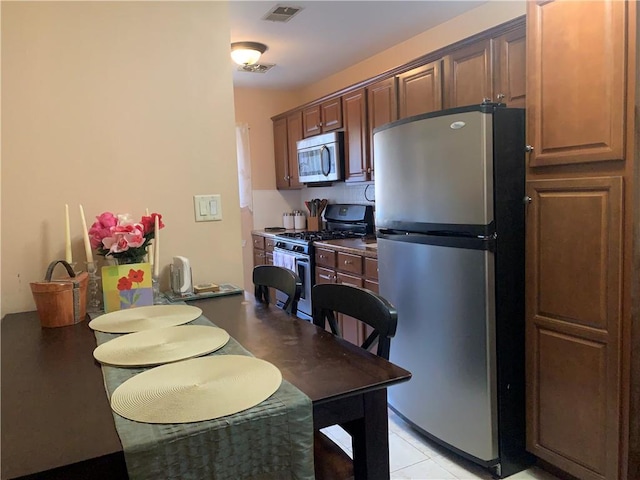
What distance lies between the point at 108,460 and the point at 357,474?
568 millimetres

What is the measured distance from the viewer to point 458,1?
2.86 metres

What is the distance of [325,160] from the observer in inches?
159

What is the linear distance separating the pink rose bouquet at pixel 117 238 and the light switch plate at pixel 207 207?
Result: 0.32m

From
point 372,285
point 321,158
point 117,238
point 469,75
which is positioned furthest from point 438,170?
point 321,158

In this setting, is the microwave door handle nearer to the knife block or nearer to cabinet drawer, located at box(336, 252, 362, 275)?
the knife block

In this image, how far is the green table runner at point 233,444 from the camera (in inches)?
30.5

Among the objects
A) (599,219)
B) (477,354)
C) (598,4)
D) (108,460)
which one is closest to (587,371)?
(477,354)

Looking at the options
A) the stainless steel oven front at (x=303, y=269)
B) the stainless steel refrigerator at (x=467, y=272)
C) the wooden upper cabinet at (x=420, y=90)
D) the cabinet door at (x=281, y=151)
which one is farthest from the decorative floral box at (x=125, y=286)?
the cabinet door at (x=281, y=151)

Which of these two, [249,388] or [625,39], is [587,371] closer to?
[625,39]

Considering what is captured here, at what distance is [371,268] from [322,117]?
173 centimetres

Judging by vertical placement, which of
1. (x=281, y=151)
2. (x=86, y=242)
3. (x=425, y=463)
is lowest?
(x=425, y=463)

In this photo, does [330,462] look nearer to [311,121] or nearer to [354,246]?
[354,246]

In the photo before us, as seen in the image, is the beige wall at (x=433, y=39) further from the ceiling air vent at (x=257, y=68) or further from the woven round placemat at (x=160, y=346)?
the woven round placemat at (x=160, y=346)

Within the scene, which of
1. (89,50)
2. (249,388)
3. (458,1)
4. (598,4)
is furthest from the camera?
(458,1)
